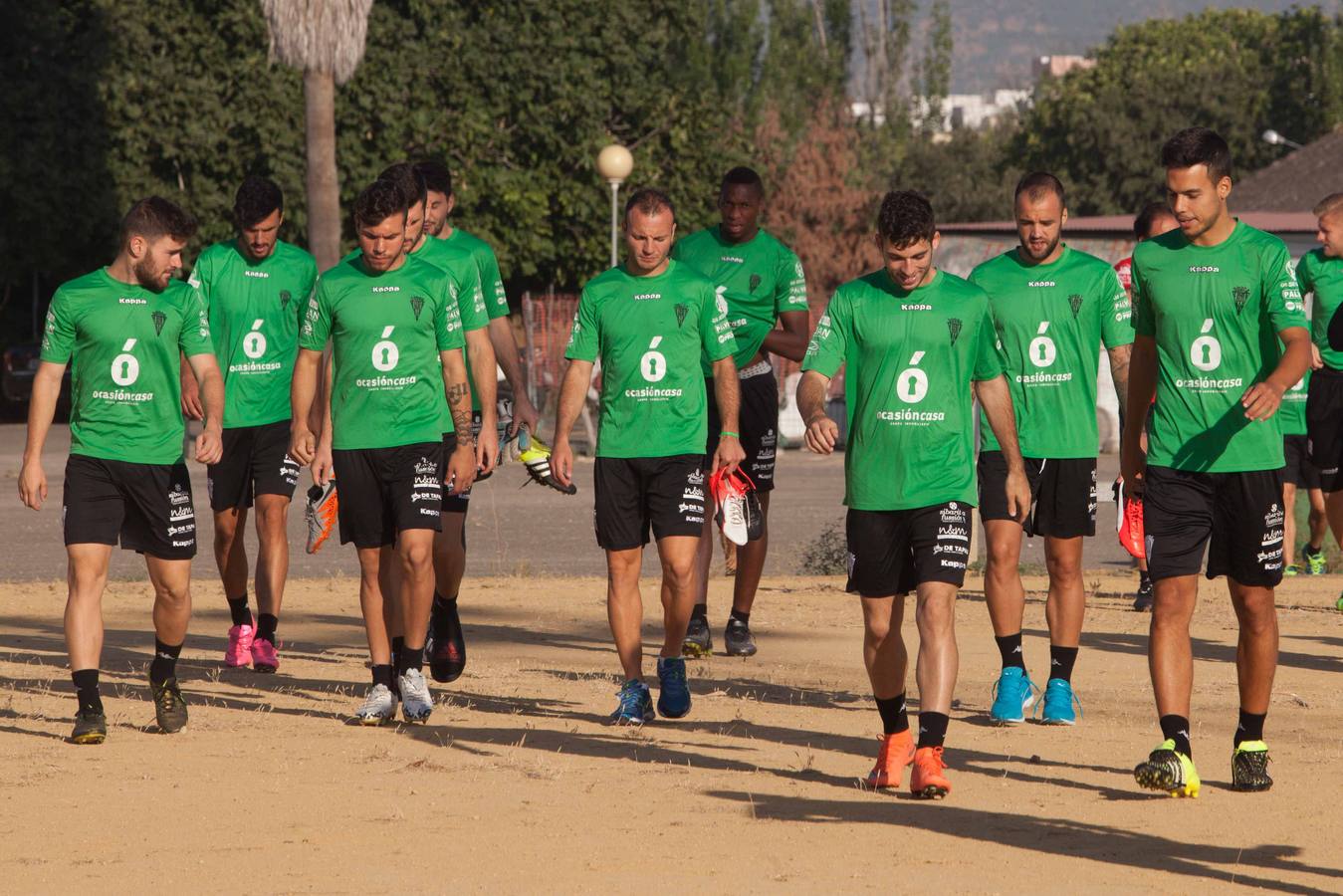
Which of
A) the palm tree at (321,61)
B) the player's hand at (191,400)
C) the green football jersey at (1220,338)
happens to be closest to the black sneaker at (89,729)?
the player's hand at (191,400)

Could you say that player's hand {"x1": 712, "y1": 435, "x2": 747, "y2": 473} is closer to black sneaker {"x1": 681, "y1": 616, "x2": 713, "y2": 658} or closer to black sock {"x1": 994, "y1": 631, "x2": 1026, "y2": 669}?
black sock {"x1": 994, "y1": 631, "x2": 1026, "y2": 669}

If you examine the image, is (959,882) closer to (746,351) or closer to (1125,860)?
(1125,860)

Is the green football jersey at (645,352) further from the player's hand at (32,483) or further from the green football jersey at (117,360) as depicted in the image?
the player's hand at (32,483)

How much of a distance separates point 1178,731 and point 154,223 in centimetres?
452

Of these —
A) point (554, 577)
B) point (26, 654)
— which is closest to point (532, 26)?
point (554, 577)

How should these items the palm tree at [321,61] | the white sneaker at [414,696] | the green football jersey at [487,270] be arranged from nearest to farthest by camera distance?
the white sneaker at [414,696], the green football jersey at [487,270], the palm tree at [321,61]

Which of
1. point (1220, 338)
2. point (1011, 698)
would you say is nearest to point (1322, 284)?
point (1011, 698)

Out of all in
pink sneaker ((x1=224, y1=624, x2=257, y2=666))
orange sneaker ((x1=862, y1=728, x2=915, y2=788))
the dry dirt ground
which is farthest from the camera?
pink sneaker ((x1=224, y1=624, x2=257, y2=666))

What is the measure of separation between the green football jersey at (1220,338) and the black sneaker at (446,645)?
392 centimetres

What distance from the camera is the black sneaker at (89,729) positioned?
8336mm

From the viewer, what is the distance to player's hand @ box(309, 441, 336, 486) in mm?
8711

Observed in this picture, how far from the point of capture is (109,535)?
27.8 ft

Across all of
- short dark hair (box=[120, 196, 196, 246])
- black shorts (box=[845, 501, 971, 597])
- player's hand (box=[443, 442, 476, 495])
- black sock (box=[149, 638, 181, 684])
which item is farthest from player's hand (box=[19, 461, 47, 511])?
black shorts (box=[845, 501, 971, 597])

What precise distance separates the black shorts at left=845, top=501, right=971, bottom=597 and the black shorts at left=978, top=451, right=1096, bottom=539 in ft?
4.90
